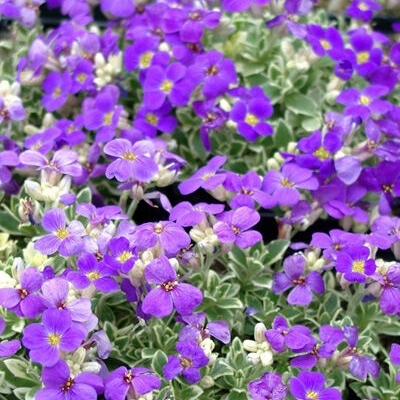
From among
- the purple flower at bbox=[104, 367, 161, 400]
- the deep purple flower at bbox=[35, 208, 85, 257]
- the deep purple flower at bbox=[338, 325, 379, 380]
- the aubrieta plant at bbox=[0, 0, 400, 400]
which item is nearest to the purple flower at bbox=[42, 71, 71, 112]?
the aubrieta plant at bbox=[0, 0, 400, 400]

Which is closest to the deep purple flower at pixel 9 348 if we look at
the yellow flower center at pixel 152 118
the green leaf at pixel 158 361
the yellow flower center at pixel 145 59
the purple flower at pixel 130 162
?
the green leaf at pixel 158 361

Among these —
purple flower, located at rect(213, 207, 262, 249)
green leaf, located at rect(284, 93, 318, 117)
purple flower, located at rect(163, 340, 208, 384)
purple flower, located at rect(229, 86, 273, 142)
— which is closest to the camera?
purple flower, located at rect(163, 340, 208, 384)

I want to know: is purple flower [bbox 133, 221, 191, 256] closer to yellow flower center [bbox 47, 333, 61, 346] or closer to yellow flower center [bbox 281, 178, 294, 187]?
yellow flower center [bbox 47, 333, 61, 346]

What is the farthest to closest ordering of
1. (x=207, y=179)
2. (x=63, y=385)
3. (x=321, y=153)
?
(x=321, y=153)
(x=207, y=179)
(x=63, y=385)

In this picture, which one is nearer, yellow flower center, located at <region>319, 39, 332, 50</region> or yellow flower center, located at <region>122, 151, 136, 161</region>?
yellow flower center, located at <region>122, 151, 136, 161</region>

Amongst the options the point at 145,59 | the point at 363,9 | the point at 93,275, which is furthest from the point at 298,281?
the point at 363,9

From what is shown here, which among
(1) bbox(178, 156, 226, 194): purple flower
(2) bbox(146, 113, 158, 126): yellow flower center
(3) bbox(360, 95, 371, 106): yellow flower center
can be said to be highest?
(3) bbox(360, 95, 371, 106): yellow flower center

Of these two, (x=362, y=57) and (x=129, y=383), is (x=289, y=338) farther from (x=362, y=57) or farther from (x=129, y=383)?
(x=362, y=57)
